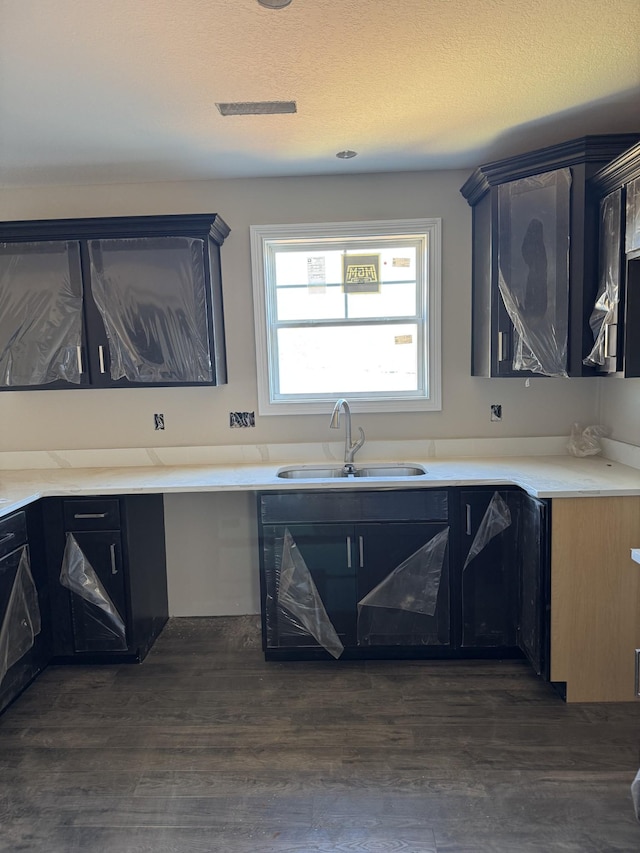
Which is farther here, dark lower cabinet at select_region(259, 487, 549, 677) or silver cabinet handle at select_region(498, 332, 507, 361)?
silver cabinet handle at select_region(498, 332, 507, 361)

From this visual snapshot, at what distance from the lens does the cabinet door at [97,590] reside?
2.61 metres

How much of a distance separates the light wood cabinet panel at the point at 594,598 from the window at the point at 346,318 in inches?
42.5

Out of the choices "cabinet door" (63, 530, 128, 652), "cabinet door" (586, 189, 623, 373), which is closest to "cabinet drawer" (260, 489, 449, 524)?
"cabinet door" (63, 530, 128, 652)

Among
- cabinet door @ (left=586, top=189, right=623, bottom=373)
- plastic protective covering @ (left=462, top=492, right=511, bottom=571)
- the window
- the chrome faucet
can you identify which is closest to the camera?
cabinet door @ (left=586, top=189, right=623, bottom=373)

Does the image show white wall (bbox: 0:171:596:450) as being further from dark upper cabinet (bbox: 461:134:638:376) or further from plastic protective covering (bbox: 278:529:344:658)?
plastic protective covering (bbox: 278:529:344:658)

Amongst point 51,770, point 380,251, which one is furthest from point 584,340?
point 51,770

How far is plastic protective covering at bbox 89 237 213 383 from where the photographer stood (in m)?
2.76

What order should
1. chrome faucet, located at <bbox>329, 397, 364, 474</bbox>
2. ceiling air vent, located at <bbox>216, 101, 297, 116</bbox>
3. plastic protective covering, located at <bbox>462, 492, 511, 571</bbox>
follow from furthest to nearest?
chrome faucet, located at <bbox>329, 397, 364, 474</bbox>
plastic protective covering, located at <bbox>462, 492, 511, 571</bbox>
ceiling air vent, located at <bbox>216, 101, 297, 116</bbox>

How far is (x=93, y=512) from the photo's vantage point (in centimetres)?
259

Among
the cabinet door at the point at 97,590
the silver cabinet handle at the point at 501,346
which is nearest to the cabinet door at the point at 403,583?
the silver cabinet handle at the point at 501,346

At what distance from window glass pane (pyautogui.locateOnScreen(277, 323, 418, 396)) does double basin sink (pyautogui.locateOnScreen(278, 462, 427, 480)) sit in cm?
47

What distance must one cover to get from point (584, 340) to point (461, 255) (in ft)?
3.00

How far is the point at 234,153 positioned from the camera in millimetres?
2623

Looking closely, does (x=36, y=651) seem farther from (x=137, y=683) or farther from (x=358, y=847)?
(x=358, y=847)
